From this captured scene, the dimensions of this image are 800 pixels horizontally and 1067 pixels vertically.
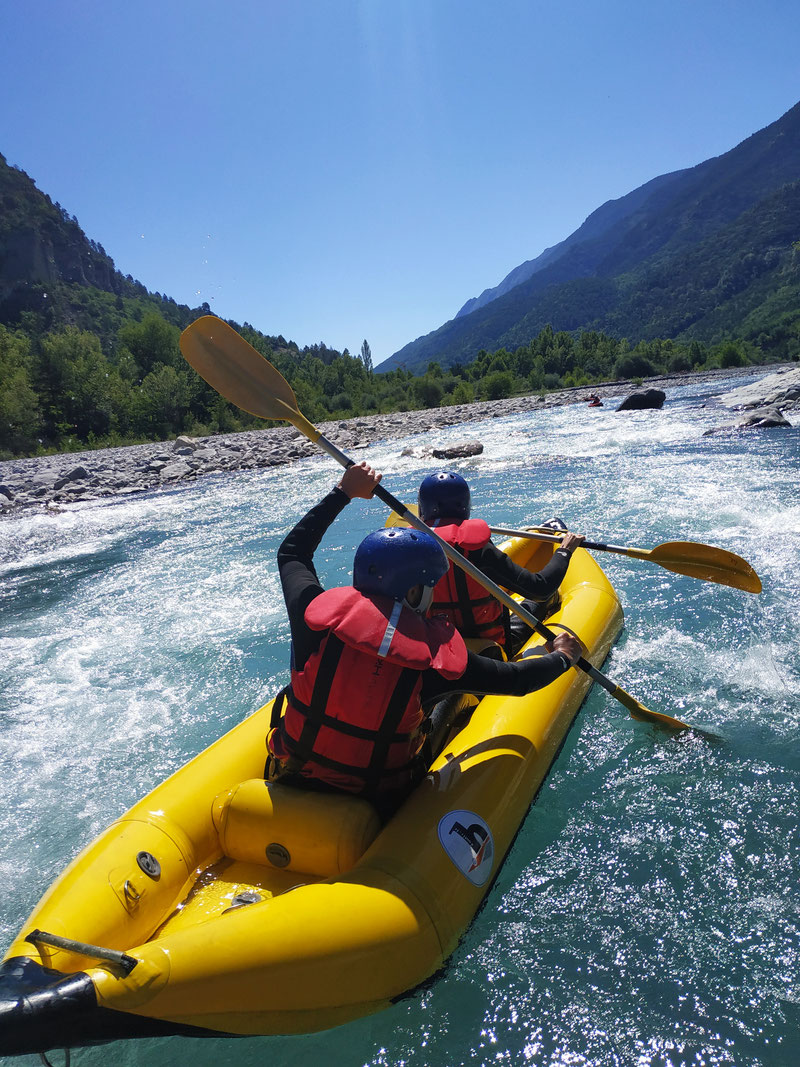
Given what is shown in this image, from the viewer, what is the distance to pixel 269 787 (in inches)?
87.5

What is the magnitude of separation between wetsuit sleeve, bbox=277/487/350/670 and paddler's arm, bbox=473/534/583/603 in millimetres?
920

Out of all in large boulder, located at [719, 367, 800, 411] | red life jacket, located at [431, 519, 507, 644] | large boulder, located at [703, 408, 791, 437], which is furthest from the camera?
large boulder, located at [719, 367, 800, 411]

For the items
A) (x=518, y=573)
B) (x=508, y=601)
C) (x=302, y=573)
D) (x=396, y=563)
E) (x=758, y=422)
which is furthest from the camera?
(x=758, y=422)

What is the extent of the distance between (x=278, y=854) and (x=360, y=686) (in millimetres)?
697

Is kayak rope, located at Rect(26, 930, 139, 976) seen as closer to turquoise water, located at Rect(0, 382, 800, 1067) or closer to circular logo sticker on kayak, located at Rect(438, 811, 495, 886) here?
turquoise water, located at Rect(0, 382, 800, 1067)

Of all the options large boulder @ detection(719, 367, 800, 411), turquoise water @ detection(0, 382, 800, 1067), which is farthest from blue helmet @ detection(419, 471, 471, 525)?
large boulder @ detection(719, 367, 800, 411)

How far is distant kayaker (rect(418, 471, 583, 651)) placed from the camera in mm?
3328

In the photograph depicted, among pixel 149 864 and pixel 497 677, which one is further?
pixel 497 677

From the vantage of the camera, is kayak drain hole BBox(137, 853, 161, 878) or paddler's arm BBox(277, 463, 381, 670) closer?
kayak drain hole BBox(137, 853, 161, 878)

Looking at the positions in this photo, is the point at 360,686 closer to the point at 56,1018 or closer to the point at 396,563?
the point at 396,563

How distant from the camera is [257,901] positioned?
6.79 feet

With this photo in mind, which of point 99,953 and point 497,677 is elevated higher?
point 497,677

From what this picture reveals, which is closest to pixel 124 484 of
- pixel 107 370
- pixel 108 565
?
pixel 108 565

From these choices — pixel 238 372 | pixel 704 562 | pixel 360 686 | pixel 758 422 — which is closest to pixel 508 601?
pixel 360 686
